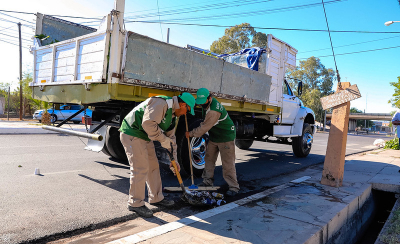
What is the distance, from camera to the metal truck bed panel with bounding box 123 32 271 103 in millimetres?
4051

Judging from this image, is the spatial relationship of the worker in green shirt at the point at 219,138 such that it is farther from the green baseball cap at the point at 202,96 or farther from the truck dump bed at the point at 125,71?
the truck dump bed at the point at 125,71

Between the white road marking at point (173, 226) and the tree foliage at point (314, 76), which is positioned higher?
the tree foliage at point (314, 76)

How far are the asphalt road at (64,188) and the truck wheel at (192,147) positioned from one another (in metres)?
0.28

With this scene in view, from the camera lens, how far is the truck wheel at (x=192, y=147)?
16.7ft

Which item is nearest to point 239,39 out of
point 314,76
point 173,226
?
point 314,76

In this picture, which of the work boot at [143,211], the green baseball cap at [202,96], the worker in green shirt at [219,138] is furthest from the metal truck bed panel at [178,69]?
the work boot at [143,211]

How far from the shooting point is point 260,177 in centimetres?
603

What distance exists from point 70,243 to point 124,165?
Result: 355 centimetres

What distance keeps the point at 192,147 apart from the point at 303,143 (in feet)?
16.2

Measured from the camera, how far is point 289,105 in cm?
840

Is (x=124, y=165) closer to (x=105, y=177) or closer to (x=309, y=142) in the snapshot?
(x=105, y=177)

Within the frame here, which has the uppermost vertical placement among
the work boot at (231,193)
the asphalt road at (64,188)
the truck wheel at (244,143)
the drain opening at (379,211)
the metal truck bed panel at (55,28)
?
the metal truck bed panel at (55,28)

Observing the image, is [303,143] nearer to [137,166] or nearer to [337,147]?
[337,147]

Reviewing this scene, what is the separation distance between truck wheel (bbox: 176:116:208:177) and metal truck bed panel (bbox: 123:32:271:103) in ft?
2.45
